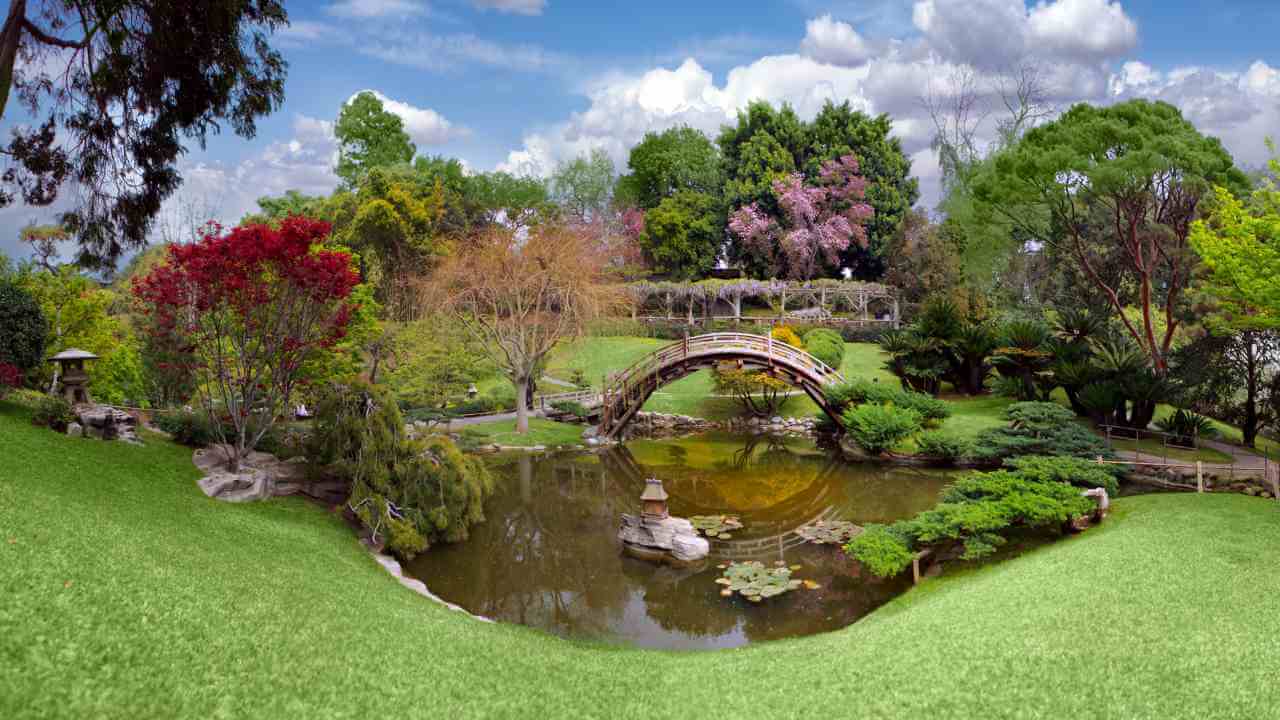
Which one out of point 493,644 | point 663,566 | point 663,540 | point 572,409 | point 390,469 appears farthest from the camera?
point 572,409

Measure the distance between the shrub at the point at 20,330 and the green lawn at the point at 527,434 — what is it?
383 inches

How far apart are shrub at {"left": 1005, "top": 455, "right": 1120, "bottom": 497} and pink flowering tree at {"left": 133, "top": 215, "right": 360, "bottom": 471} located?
11.1 metres

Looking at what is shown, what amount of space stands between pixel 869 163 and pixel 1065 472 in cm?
3186

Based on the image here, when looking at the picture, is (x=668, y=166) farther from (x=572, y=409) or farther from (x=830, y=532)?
(x=830, y=532)

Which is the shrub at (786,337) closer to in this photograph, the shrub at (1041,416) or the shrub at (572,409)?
the shrub at (572,409)

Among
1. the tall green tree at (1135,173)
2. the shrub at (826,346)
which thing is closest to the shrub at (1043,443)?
the tall green tree at (1135,173)

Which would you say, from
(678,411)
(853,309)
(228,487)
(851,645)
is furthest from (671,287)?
(851,645)

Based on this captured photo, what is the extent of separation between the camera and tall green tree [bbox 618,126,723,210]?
4547 centimetres

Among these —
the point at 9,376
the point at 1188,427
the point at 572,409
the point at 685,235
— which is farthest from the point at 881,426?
the point at 685,235

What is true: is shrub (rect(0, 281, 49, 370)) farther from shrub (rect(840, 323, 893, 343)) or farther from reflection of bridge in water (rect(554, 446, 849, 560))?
shrub (rect(840, 323, 893, 343))

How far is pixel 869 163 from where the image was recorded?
40625mm

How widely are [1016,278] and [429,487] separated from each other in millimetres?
29143

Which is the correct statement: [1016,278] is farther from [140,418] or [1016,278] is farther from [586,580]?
[140,418]

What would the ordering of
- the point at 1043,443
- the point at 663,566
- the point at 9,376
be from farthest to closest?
the point at 1043,443 → the point at 663,566 → the point at 9,376
